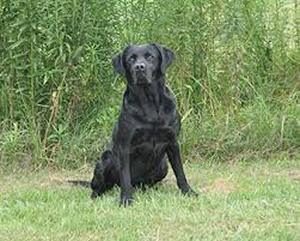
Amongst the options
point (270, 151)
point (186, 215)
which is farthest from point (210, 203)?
point (270, 151)

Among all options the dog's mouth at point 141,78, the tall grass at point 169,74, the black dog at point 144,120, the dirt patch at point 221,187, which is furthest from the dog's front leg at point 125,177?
the tall grass at point 169,74

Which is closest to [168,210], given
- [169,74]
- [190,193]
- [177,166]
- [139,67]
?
[190,193]

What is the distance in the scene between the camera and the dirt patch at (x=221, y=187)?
5856mm

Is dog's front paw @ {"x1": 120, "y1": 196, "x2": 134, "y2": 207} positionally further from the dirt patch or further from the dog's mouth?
the dog's mouth

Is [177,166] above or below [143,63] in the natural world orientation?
below

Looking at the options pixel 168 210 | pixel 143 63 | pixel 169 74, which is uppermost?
pixel 143 63

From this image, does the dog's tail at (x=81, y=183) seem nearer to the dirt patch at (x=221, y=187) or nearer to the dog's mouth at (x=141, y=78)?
the dirt patch at (x=221, y=187)

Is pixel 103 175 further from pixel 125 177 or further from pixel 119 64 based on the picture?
pixel 119 64

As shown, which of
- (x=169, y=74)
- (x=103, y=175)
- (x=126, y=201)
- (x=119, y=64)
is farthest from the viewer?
(x=169, y=74)

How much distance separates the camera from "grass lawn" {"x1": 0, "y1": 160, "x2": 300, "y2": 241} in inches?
187

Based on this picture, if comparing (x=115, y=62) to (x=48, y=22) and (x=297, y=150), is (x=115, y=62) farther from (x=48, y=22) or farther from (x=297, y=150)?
(x=297, y=150)

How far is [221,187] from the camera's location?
5.98m

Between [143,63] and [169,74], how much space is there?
76.2 inches

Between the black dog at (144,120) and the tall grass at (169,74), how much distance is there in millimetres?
1316
